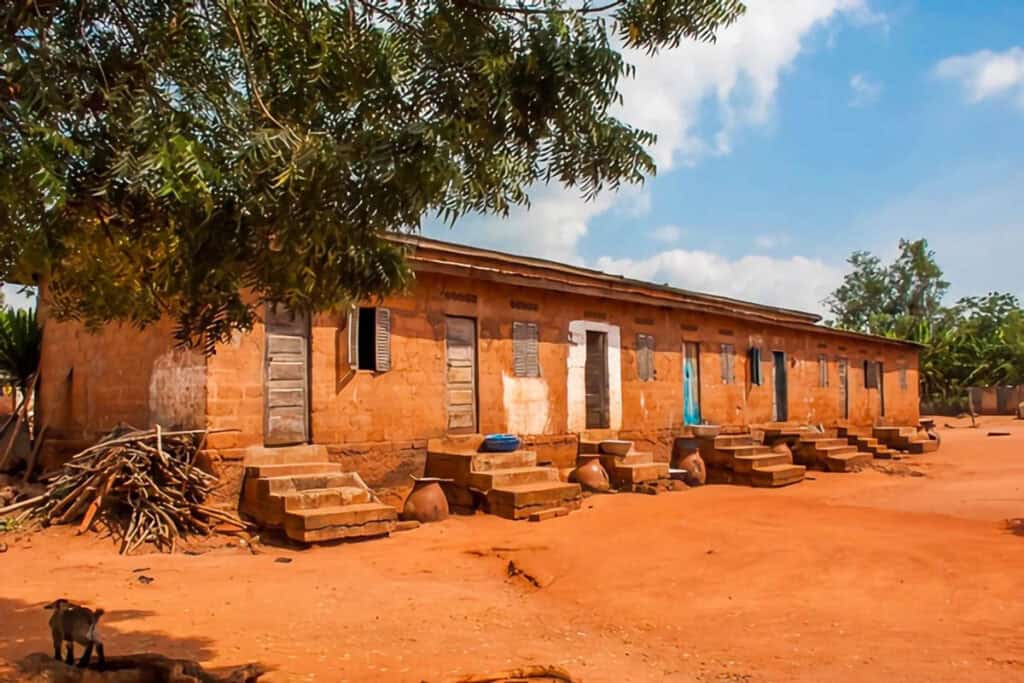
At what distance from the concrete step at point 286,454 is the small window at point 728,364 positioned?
34.8 feet

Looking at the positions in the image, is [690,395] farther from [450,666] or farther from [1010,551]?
[450,666]

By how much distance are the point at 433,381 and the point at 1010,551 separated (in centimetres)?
778

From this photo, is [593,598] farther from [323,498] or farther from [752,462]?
[752,462]

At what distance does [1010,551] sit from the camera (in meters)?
8.15

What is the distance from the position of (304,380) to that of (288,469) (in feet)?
4.39

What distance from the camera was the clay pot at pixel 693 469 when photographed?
15.0 metres

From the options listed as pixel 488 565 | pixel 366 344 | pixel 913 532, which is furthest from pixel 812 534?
pixel 366 344

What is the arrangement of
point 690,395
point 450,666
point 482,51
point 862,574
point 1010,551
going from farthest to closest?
point 690,395, point 1010,551, point 862,574, point 450,666, point 482,51

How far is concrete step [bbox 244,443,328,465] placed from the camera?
10.1 m

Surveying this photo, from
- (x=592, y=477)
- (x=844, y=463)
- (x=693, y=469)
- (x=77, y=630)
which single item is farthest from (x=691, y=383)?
(x=77, y=630)

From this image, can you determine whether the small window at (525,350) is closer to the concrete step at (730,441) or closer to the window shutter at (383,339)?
the window shutter at (383,339)

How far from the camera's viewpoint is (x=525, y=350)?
13.6 meters

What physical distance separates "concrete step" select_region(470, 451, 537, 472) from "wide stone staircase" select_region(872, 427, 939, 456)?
13853mm

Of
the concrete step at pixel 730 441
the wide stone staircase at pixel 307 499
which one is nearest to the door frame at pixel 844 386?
the concrete step at pixel 730 441
